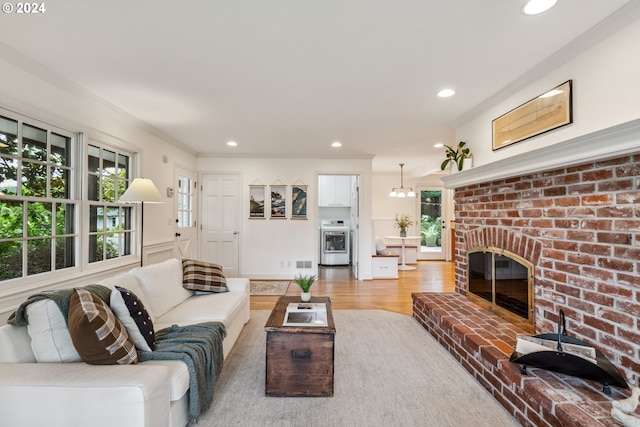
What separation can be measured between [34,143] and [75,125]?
38 cm

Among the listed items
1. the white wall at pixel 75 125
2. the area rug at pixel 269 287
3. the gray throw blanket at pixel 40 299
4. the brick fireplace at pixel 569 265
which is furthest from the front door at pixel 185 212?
the brick fireplace at pixel 569 265

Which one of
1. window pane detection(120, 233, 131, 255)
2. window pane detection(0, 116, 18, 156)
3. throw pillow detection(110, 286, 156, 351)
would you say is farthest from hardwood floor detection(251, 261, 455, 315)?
window pane detection(0, 116, 18, 156)

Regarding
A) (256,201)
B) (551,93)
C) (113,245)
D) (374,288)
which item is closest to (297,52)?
(551,93)

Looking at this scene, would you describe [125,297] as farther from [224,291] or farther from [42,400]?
[224,291]

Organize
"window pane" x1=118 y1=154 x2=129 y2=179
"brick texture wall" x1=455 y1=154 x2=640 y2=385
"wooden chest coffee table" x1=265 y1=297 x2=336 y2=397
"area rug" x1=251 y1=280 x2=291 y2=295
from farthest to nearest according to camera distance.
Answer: "area rug" x1=251 y1=280 x2=291 y2=295
"window pane" x1=118 y1=154 x2=129 y2=179
"wooden chest coffee table" x1=265 y1=297 x2=336 y2=397
"brick texture wall" x1=455 y1=154 x2=640 y2=385

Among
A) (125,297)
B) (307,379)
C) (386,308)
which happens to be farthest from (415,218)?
(125,297)

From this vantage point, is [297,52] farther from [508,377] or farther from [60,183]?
[508,377]

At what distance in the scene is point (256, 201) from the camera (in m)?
5.60

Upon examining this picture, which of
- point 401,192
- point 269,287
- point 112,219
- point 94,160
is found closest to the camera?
point 94,160

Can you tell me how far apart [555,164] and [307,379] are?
85.0 inches

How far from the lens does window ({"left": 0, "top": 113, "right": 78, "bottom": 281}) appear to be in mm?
2178

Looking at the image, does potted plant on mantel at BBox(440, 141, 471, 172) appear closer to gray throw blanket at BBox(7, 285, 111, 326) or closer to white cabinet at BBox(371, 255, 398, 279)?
white cabinet at BBox(371, 255, 398, 279)

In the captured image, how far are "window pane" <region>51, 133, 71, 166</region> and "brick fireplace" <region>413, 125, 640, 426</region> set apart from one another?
364 cm

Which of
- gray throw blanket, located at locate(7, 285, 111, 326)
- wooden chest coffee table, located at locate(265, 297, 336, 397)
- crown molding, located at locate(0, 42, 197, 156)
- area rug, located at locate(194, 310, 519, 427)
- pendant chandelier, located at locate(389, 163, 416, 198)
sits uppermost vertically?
crown molding, located at locate(0, 42, 197, 156)
